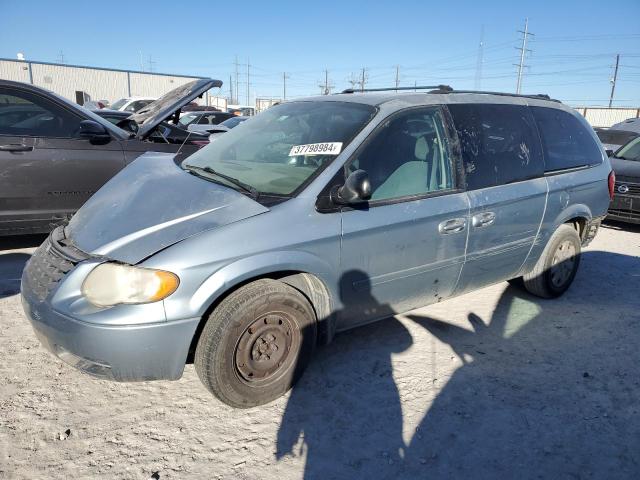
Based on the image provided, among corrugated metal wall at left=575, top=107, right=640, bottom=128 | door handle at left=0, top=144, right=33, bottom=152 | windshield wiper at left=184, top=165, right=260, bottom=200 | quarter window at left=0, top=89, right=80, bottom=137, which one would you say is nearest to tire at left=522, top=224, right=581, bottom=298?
windshield wiper at left=184, top=165, right=260, bottom=200

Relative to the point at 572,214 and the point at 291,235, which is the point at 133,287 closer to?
the point at 291,235

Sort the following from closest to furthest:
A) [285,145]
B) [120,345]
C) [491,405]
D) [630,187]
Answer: [120,345], [491,405], [285,145], [630,187]

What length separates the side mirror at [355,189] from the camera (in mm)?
2498

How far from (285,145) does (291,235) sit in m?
0.92

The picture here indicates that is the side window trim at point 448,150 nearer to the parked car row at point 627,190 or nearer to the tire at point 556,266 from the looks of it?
the tire at point 556,266

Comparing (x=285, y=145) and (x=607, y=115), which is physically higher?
(x=285, y=145)

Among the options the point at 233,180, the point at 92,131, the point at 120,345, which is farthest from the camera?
the point at 92,131

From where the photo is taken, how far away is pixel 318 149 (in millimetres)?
2834

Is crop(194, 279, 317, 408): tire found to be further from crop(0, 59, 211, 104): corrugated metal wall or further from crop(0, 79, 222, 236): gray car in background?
crop(0, 59, 211, 104): corrugated metal wall

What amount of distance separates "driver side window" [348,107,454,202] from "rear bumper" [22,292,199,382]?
1.36 meters

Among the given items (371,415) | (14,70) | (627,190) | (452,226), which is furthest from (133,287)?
(14,70)

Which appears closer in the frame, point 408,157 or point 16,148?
point 408,157

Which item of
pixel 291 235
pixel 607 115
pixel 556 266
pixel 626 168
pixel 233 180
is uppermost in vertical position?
pixel 233 180

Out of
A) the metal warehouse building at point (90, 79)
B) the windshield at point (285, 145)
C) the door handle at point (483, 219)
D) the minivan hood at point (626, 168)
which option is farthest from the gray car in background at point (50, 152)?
the metal warehouse building at point (90, 79)
